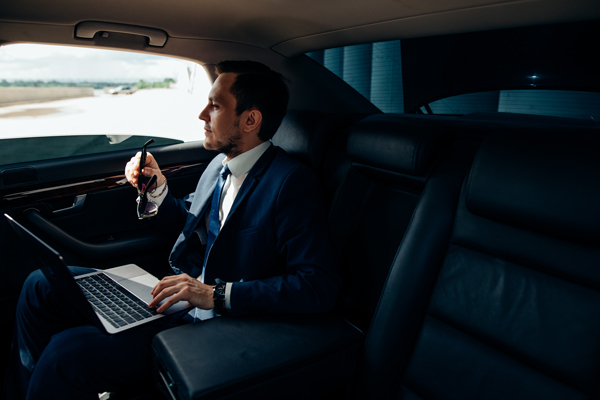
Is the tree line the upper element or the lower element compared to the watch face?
upper

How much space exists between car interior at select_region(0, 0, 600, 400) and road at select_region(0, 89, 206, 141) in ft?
0.16

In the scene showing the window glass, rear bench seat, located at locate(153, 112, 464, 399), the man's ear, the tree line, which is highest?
the tree line

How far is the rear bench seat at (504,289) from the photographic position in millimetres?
854

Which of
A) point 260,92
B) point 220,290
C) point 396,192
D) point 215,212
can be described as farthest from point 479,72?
point 220,290

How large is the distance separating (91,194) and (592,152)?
1803 millimetres

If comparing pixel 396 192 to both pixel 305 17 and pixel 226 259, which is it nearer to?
pixel 226 259

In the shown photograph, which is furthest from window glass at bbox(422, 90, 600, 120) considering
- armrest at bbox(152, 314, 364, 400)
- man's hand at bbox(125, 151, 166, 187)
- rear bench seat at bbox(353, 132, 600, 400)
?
man's hand at bbox(125, 151, 166, 187)

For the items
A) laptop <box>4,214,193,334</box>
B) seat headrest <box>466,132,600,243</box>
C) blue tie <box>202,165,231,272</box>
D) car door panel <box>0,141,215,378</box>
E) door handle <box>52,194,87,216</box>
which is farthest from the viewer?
door handle <box>52,194,87,216</box>

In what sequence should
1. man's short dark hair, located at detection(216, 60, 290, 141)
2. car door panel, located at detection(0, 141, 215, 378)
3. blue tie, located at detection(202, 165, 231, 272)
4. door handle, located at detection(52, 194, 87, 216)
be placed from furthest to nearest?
door handle, located at detection(52, 194, 87, 216) → car door panel, located at detection(0, 141, 215, 378) → man's short dark hair, located at detection(216, 60, 290, 141) → blue tie, located at detection(202, 165, 231, 272)

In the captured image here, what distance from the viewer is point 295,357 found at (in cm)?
96

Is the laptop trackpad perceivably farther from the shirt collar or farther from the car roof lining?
the car roof lining

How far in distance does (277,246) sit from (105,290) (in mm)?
593

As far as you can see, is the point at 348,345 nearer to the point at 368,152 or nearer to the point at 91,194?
the point at 368,152

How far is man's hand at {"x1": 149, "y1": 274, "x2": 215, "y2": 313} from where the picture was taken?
3.70 ft
